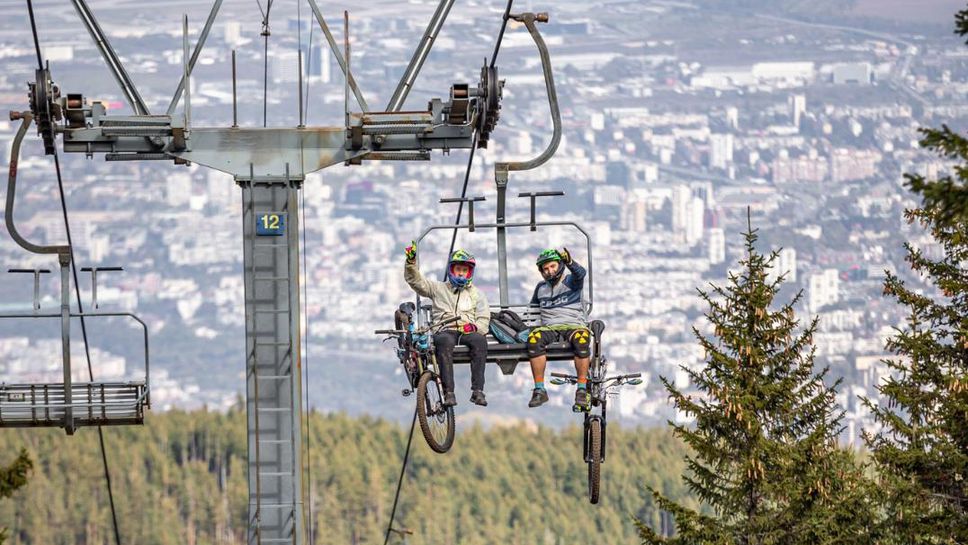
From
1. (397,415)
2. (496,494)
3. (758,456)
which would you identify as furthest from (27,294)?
(758,456)

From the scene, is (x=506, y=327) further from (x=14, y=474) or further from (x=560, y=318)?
(x=14, y=474)

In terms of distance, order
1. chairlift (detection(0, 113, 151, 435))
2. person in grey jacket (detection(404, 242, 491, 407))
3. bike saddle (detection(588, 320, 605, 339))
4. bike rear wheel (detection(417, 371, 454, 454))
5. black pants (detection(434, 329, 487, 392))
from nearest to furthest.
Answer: chairlift (detection(0, 113, 151, 435))
bike rear wheel (detection(417, 371, 454, 454))
black pants (detection(434, 329, 487, 392))
person in grey jacket (detection(404, 242, 491, 407))
bike saddle (detection(588, 320, 605, 339))

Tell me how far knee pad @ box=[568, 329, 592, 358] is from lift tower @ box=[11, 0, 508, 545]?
73.6 inches

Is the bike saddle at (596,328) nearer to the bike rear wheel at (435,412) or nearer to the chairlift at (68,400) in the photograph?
the bike rear wheel at (435,412)

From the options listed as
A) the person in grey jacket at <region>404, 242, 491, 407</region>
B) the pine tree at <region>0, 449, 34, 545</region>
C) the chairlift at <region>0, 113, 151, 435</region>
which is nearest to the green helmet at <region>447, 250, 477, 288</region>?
the person in grey jacket at <region>404, 242, 491, 407</region>

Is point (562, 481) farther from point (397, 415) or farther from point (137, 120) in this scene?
point (137, 120)

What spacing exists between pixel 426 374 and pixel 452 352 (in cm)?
35

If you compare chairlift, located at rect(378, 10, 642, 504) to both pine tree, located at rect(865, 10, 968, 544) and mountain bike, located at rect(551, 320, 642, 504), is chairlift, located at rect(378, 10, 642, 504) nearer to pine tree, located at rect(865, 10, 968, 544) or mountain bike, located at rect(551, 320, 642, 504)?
mountain bike, located at rect(551, 320, 642, 504)

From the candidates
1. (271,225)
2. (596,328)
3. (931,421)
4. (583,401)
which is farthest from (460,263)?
(931,421)

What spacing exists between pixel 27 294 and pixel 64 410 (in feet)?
525

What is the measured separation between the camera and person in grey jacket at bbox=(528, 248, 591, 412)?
2117 cm

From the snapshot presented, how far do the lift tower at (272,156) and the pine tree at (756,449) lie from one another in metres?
5.95

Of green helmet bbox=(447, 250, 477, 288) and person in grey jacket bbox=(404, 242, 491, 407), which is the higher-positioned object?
green helmet bbox=(447, 250, 477, 288)

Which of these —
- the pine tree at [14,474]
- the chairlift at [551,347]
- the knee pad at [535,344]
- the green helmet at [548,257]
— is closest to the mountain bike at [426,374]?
the chairlift at [551,347]
